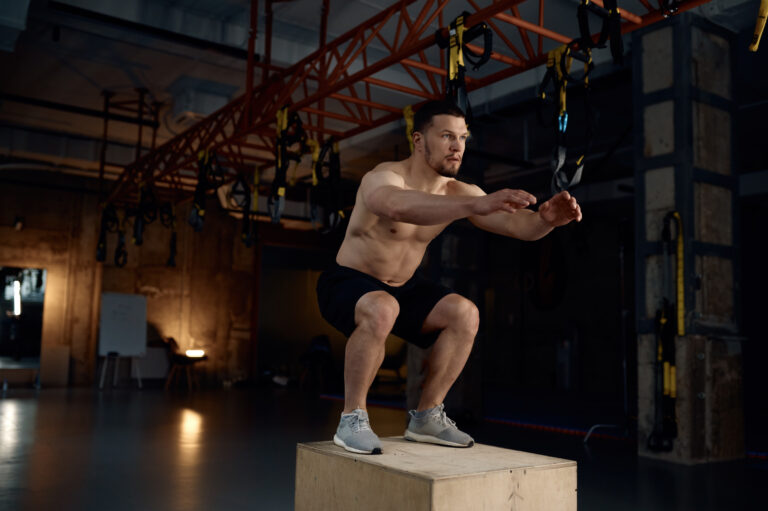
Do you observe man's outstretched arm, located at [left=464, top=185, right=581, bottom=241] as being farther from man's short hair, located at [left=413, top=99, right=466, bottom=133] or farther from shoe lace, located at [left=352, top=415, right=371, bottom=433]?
shoe lace, located at [left=352, top=415, right=371, bottom=433]

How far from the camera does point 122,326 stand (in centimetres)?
1202

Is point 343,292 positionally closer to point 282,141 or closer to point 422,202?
point 422,202

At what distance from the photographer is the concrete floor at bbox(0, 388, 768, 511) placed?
384 cm

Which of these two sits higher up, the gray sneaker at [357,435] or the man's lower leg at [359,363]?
the man's lower leg at [359,363]

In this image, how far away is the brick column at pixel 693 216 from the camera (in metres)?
5.52

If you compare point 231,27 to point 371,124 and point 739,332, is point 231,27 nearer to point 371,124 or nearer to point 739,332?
point 371,124

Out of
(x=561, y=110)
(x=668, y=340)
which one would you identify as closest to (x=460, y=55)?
(x=561, y=110)

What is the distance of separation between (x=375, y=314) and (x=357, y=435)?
45 cm

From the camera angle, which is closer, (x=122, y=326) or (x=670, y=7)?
(x=670, y=7)

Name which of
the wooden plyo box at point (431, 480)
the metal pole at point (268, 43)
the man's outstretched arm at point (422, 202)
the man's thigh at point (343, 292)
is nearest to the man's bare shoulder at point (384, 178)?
the man's outstretched arm at point (422, 202)

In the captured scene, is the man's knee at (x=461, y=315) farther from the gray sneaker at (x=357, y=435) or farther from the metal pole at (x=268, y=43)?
the metal pole at (x=268, y=43)

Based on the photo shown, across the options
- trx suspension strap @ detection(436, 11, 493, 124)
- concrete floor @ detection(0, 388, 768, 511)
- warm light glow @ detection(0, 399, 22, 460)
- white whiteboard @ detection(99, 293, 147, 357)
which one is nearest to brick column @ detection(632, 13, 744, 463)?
concrete floor @ detection(0, 388, 768, 511)

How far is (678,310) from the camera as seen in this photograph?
549 cm

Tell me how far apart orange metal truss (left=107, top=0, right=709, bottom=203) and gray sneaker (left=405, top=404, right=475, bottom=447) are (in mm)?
2486
